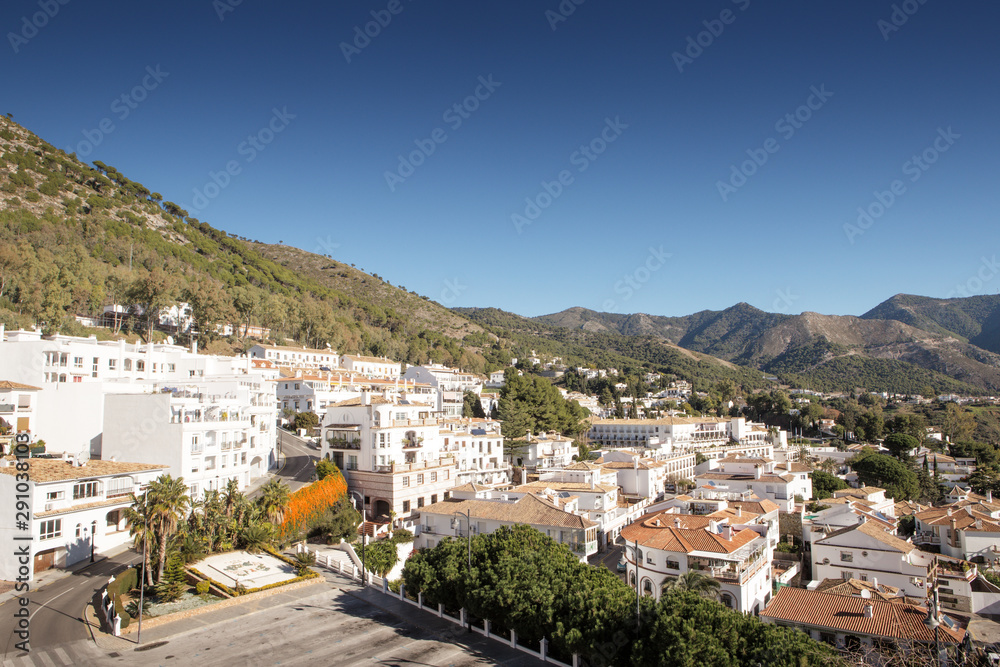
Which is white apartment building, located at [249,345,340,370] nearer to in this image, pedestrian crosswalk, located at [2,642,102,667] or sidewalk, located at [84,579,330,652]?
sidewalk, located at [84,579,330,652]

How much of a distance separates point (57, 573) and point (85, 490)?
12.3 ft

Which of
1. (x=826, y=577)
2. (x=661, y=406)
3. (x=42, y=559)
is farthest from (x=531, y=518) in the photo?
(x=661, y=406)

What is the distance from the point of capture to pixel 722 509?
45.1 meters

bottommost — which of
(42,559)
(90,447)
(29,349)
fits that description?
(42,559)

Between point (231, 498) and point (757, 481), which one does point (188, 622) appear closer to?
point (231, 498)

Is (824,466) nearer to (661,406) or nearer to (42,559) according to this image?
(661,406)

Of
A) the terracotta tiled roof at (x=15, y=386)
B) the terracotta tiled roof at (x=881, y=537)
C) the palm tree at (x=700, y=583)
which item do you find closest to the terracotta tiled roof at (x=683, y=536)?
the palm tree at (x=700, y=583)

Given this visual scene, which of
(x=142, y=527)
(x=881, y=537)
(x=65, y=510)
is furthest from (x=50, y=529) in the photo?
(x=881, y=537)

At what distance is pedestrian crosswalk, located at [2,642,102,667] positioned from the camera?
1946 centimetres

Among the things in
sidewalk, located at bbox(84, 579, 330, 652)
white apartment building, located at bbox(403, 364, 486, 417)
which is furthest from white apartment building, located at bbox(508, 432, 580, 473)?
sidewalk, located at bbox(84, 579, 330, 652)

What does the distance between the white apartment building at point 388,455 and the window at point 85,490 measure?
16.0 m

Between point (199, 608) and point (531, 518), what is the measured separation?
19.4 meters

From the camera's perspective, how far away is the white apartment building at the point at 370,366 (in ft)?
297

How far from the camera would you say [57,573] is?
1065 inches
